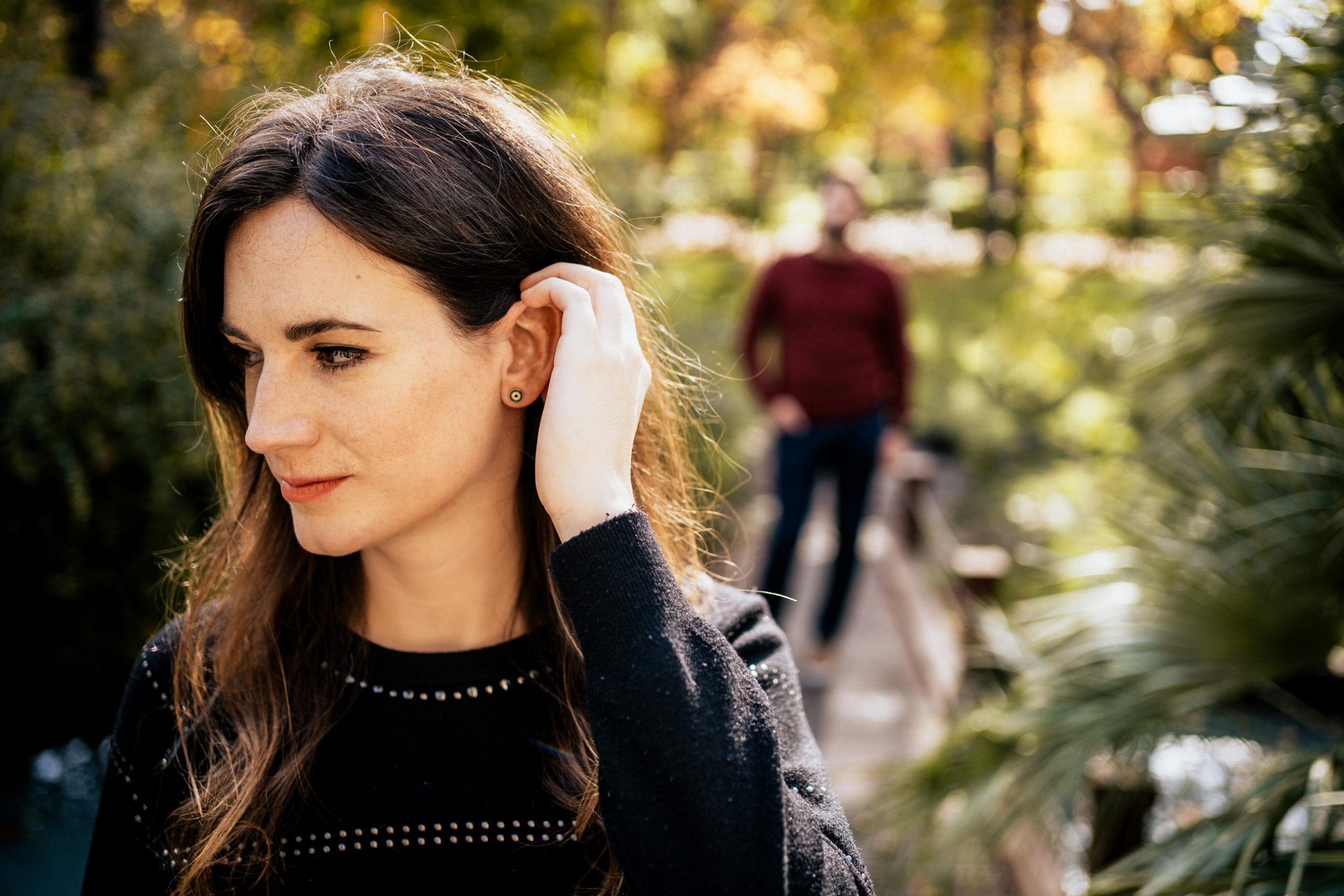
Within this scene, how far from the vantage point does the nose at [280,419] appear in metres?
1.35

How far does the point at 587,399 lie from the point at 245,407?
663 millimetres

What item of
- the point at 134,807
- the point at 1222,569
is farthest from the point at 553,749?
the point at 1222,569

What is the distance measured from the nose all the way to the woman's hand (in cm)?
32

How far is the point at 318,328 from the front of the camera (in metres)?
1.32

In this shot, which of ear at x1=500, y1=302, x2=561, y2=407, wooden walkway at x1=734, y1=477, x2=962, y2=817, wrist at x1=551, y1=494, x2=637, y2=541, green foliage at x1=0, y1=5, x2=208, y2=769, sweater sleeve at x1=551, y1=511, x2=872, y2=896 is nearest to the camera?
sweater sleeve at x1=551, y1=511, x2=872, y2=896

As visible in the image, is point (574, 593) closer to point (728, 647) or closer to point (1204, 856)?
point (728, 647)

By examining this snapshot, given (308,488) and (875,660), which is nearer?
(308,488)

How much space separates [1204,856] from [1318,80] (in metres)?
1.63

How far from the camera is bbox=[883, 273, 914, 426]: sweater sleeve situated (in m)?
4.98

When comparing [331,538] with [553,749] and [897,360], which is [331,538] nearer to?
[553,749]

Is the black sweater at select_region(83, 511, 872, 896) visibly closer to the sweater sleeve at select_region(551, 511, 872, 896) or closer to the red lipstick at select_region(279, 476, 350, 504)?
the sweater sleeve at select_region(551, 511, 872, 896)

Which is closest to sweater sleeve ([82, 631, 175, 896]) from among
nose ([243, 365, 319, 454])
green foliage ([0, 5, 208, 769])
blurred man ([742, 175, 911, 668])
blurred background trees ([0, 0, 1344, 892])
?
nose ([243, 365, 319, 454])

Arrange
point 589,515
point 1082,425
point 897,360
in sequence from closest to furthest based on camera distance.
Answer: point 589,515 < point 897,360 < point 1082,425

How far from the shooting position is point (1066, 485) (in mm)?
5746
